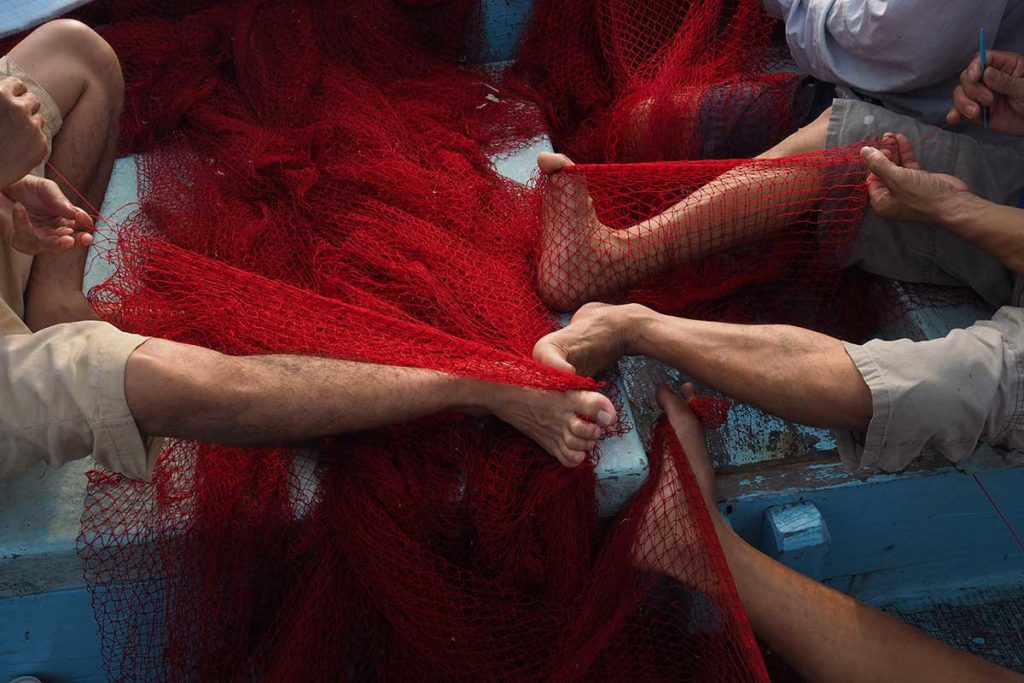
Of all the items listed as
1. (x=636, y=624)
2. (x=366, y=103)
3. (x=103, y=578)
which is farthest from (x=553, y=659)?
(x=366, y=103)

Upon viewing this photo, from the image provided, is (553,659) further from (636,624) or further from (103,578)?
(103,578)

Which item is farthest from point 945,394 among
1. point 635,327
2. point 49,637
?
point 49,637

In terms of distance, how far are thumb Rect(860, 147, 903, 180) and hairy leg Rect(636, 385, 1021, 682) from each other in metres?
0.80

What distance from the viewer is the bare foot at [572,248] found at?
2230 millimetres

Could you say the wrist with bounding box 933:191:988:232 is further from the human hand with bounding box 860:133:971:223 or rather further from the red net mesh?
the red net mesh

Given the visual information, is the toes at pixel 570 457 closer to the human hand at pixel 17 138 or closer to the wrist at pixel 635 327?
the wrist at pixel 635 327

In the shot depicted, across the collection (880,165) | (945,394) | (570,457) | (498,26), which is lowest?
(570,457)

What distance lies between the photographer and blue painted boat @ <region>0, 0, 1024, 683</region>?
6.63 ft

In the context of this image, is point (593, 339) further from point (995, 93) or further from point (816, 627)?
point (995, 93)

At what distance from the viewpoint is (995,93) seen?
218 cm

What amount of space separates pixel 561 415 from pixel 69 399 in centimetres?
92

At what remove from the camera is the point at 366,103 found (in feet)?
8.59

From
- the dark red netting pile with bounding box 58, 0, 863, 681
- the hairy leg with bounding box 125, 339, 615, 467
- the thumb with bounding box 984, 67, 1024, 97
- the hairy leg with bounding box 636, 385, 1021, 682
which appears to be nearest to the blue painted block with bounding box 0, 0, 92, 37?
the dark red netting pile with bounding box 58, 0, 863, 681

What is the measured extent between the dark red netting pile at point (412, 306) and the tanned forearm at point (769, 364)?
8.4 inches
